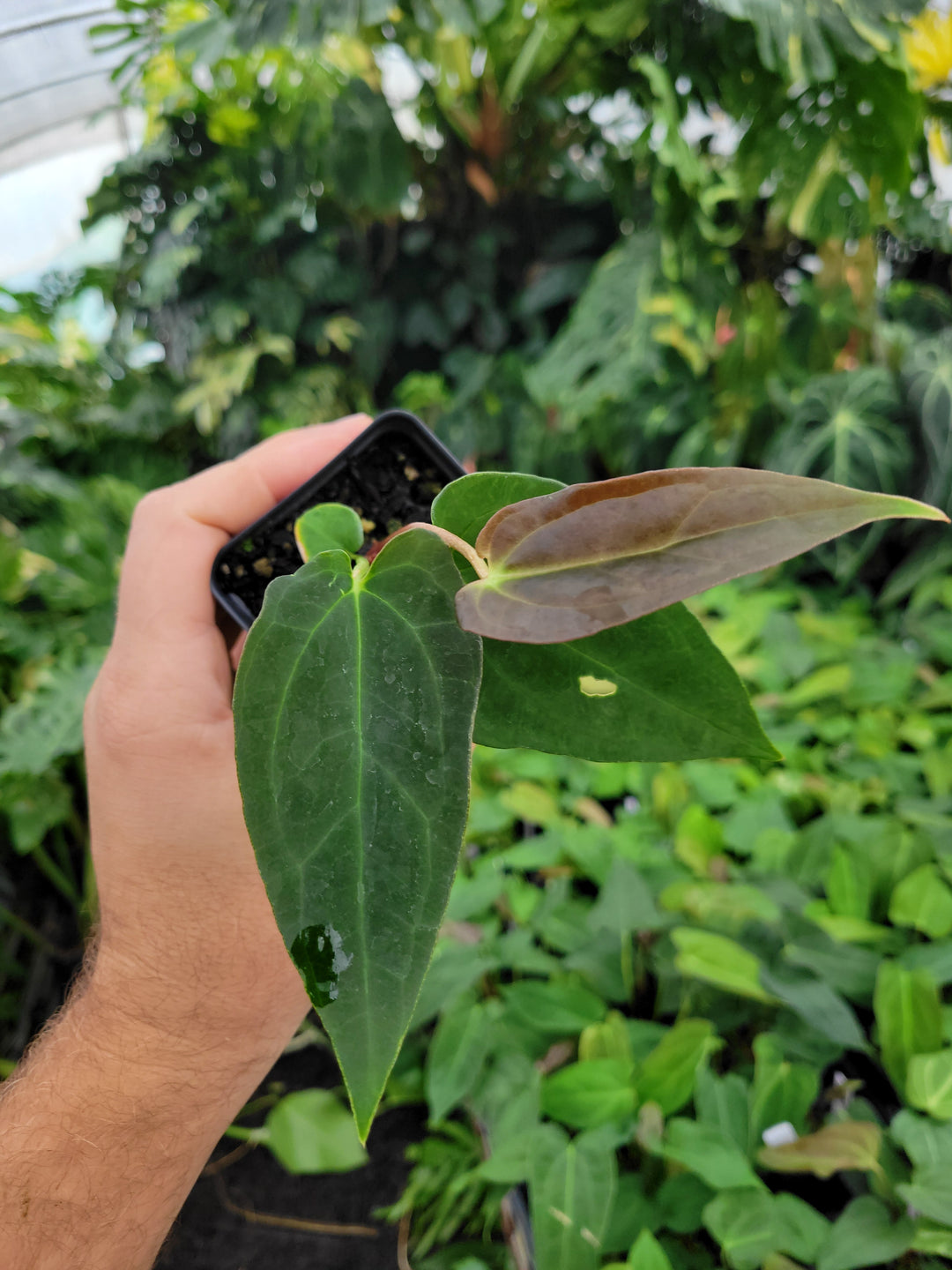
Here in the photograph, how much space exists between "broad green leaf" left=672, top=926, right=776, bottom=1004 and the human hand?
284 millimetres

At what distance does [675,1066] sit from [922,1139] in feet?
0.52

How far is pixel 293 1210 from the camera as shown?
0.86m

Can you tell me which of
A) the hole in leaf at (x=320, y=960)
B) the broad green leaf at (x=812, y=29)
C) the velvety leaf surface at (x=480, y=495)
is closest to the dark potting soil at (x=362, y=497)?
the velvety leaf surface at (x=480, y=495)

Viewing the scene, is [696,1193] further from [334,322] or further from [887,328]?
[334,322]

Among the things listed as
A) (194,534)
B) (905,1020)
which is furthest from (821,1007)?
(194,534)

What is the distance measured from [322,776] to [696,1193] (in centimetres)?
52

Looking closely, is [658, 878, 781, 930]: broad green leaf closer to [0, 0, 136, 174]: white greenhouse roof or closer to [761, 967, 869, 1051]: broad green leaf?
[761, 967, 869, 1051]: broad green leaf

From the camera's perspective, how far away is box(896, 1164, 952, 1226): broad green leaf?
1.49 ft

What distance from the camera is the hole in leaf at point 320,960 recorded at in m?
0.19

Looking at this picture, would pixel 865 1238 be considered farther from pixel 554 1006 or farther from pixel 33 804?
pixel 33 804

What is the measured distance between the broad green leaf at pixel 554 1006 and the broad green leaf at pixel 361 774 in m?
0.49

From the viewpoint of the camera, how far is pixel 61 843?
116 centimetres

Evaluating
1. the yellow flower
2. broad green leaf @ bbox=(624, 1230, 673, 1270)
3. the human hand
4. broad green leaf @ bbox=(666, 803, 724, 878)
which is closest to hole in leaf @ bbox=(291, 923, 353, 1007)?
the human hand

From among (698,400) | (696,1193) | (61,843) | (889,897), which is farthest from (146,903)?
(698,400)
